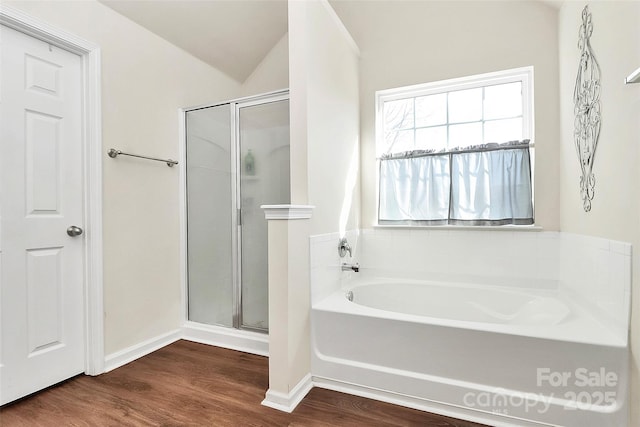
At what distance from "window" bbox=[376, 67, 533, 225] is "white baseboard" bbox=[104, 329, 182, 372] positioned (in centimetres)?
198

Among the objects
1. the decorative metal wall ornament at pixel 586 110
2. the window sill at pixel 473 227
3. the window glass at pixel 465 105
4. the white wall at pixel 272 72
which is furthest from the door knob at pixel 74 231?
the decorative metal wall ornament at pixel 586 110

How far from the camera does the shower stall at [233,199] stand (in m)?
2.33

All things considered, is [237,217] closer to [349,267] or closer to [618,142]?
[349,267]

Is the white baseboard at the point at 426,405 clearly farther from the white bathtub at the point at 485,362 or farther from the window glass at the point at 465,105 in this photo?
the window glass at the point at 465,105

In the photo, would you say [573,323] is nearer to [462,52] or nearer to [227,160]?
[462,52]

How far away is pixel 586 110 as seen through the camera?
1.69 metres

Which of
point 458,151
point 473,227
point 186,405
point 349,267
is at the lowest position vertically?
point 186,405

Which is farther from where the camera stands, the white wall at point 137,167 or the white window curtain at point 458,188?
the white window curtain at point 458,188

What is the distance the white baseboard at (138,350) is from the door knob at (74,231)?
81 cm

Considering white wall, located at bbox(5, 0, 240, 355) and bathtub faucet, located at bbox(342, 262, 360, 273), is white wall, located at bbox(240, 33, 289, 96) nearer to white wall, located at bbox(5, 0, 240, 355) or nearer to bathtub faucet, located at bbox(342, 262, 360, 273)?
white wall, located at bbox(5, 0, 240, 355)

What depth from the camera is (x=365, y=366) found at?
5.64 ft

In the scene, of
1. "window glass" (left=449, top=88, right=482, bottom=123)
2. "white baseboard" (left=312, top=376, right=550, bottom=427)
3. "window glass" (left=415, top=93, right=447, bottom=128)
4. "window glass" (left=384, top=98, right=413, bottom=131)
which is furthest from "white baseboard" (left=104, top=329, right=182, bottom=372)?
"window glass" (left=449, top=88, right=482, bottom=123)

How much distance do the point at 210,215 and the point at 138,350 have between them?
108 cm

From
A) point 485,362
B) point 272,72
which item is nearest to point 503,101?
point 485,362
